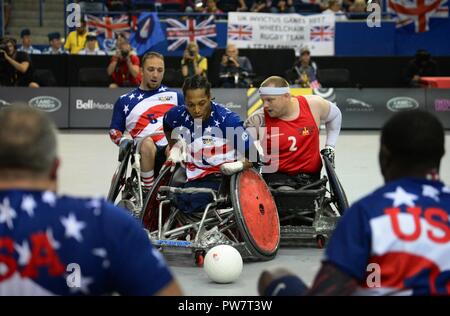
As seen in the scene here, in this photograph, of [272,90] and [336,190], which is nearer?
[336,190]

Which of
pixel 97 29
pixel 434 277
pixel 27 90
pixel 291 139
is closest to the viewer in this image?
pixel 434 277

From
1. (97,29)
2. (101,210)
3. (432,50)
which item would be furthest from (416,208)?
(432,50)

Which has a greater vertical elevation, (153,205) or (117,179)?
(117,179)

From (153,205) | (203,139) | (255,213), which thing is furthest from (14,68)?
(255,213)

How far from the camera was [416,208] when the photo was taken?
3143mm

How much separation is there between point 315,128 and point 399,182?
5553 mm

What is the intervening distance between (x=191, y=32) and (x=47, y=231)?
19.5 metres

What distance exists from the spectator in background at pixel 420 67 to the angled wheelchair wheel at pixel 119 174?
40.9 ft

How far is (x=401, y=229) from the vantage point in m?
3.08

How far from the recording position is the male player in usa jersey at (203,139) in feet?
25.9

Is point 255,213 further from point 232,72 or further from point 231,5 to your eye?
point 231,5

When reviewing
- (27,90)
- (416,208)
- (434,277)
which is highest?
(416,208)

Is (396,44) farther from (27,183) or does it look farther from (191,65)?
(27,183)

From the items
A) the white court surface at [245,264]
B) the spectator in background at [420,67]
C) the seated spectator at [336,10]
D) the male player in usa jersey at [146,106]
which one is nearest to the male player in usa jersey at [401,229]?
the white court surface at [245,264]
